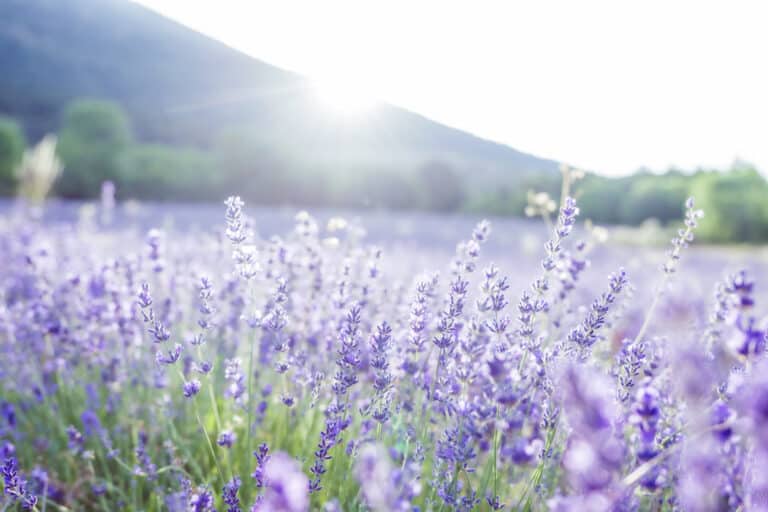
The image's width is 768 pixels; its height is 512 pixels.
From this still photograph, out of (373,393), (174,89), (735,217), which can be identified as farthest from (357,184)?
(174,89)

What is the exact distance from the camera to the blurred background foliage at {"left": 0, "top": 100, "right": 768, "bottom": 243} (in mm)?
19891

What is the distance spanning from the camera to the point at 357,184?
25.7 m

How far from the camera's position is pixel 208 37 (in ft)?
230

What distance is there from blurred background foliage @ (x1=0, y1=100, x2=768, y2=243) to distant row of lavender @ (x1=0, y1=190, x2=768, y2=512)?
1747 cm

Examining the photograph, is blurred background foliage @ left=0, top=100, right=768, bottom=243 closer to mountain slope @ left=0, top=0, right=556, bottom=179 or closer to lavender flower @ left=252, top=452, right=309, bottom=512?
mountain slope @ left=0, top=0, right=556, bottom=179

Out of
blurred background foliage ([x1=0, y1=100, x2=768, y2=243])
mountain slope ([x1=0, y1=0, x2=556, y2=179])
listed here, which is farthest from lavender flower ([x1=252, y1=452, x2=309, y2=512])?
mountain slope ([x1=0, y1=0, x2=556, y2=179])

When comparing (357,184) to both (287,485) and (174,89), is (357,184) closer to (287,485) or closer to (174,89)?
(287,485)

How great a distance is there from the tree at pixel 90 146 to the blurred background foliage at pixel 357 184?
0.07 m

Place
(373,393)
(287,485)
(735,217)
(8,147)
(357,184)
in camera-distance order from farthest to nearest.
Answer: (8,147), (357,184), (735,217), (373,393), (287,485)

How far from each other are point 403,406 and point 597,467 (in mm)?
1079

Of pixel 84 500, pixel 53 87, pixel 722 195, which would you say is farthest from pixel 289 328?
pixel 53 87

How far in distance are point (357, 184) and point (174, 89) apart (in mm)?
38351

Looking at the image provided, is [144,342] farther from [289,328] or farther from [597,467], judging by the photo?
[597,467]

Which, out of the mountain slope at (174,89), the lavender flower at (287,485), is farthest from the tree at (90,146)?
the lavender flower at (287,485)
